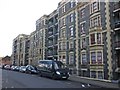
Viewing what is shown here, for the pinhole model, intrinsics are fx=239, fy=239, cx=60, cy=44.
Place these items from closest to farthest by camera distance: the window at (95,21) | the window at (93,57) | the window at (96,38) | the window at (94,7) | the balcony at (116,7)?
1. the balcony at (116,7)
2. the window at (96,38)
3. the window at (95,21)
4. the window at (93,57)
5. the window at (94,7)

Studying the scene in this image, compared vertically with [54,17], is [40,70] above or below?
below

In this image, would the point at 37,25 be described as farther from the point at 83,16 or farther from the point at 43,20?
the point at 83,16

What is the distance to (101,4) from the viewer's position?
36938mm

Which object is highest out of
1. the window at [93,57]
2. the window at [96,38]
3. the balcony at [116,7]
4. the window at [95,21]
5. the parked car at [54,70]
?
the balcony at [116,7]

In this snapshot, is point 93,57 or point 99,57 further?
point 93,57

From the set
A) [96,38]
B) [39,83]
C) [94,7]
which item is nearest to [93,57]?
[96,38]

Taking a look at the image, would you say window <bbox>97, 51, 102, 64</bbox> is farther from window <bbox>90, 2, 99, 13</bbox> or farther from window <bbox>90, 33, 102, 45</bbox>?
window <bbox>90, 2, 99, 13</bbox>

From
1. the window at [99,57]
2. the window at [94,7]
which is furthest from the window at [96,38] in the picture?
the window at [94,7]

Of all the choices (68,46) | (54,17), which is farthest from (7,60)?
(68,46)

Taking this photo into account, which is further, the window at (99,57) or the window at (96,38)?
the window at (96,38)

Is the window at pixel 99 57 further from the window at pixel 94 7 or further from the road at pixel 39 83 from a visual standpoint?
Answer: the road at pixel 39 83

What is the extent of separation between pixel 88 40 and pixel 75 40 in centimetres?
542

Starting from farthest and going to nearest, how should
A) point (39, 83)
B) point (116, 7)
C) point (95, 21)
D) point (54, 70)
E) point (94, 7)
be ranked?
point (94, 7) < point (95, 21) < point (116, 7) < point (54, 70) < point (39, 83)

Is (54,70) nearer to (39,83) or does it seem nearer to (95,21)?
(39,83)
